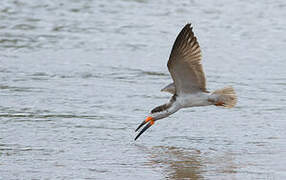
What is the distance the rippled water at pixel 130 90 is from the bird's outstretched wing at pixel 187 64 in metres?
0.57

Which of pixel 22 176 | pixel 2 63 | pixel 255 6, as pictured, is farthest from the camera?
pixel 255 6

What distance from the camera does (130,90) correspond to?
386 inches

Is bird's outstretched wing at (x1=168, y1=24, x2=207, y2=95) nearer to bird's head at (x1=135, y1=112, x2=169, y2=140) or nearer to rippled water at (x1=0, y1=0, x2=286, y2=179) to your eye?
bird's head at (x1=135, y1=112, x2=169, y2=140)

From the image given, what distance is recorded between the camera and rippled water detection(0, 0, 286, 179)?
23.4ft

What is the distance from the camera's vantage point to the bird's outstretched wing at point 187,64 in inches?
292

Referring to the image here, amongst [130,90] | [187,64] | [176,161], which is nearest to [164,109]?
[187,64]

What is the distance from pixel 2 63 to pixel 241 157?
5.02 metres

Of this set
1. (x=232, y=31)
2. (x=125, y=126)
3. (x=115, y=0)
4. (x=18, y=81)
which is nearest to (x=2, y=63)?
(x=18, y=81)

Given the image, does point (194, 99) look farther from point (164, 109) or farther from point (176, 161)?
point (176, 161)

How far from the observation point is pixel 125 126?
8359mm

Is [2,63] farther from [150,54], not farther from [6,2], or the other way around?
[6,2]

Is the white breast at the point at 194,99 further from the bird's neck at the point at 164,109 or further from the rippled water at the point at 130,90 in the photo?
the rippled water at the point at 130,90

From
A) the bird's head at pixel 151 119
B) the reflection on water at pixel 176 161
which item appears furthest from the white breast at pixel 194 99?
the reflection on water at pixel 176 161

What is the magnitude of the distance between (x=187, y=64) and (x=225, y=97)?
2.14ft
